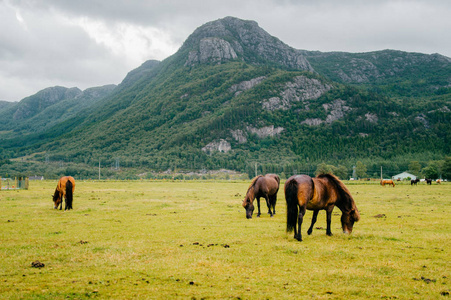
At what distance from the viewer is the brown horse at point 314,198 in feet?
46.6

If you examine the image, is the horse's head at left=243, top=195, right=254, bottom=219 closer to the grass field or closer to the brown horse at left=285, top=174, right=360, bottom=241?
the grass field

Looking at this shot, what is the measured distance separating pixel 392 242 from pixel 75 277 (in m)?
12.5

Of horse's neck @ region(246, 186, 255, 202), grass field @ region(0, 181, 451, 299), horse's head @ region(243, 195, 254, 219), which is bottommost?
grass field @ region(0, 181, 451, 299)

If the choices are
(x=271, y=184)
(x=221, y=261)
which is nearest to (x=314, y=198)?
(x=221, y=261)

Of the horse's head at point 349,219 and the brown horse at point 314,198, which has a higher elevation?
the brown horse at point 314,198

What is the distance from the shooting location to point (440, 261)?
1072 cm

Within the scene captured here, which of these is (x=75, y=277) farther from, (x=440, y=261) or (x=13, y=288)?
(x=440, y=261)

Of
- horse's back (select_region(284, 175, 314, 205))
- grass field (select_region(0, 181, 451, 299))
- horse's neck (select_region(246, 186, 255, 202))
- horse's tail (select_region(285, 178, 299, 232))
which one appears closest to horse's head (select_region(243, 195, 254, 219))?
horse's neck (select_region(246, 186, 255, 202))

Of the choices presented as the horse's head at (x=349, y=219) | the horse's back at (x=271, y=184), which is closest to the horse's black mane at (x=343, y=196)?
the horse's head at (x=349, y=219)

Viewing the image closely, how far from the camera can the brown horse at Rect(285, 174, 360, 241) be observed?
559 inches

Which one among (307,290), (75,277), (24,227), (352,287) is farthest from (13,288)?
(24,227)

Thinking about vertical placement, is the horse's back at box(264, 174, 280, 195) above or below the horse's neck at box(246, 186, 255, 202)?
above

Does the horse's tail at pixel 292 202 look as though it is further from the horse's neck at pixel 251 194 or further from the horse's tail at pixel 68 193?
the horse's tail at pixel 68 193

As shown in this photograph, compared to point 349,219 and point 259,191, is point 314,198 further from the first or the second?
point 259,191
